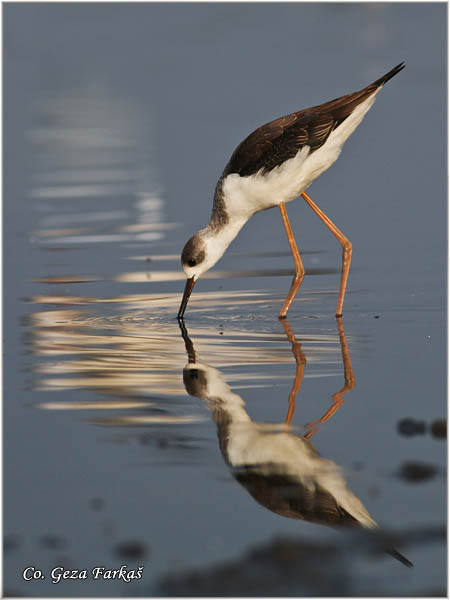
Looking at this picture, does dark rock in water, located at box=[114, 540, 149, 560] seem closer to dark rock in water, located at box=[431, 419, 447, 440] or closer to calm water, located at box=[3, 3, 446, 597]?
calm water, located at box=[3, 3, 446, 597]

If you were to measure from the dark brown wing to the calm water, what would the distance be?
113 centimetres

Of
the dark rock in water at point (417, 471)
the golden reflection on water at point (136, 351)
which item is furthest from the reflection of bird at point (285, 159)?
the dark rock in water at point (417, 471)

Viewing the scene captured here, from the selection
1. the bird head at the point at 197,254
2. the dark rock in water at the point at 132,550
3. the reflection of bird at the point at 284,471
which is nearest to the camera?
the dark rock in water at the point at 132,550

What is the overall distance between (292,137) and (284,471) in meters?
4.06

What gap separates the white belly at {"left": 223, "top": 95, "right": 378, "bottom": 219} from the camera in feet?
27.0

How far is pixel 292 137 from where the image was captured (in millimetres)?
8203

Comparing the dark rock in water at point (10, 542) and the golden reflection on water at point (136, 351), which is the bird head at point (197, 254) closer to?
the golden reflection on water at point (136, 351)

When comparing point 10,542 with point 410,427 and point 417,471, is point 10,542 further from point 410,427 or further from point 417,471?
point 410,427

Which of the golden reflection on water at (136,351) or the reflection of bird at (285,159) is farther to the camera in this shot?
the reflection of bird at (285,159)

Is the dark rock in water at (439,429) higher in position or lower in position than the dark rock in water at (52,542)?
lower

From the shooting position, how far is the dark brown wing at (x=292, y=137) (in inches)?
321

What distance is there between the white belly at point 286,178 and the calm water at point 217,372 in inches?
32.6

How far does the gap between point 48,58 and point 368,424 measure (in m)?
22.6

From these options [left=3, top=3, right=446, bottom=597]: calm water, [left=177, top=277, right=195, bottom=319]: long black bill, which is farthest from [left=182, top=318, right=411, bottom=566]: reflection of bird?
[left=177, top=277, right=195, bottom=319]: long black bill
